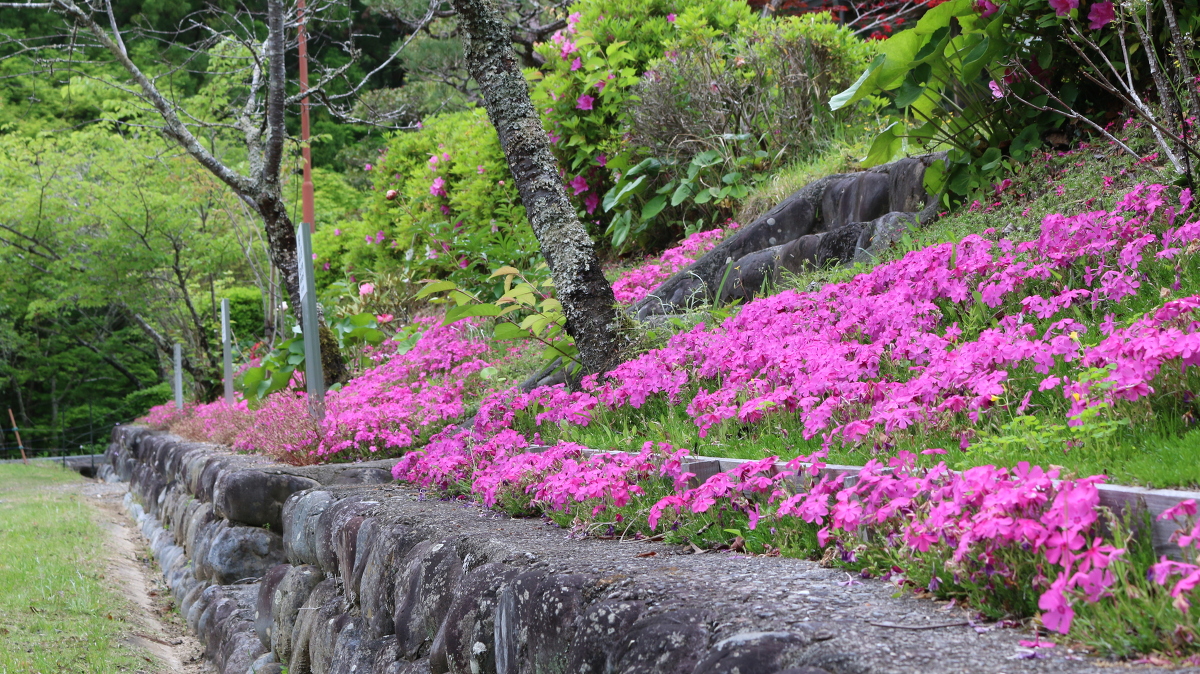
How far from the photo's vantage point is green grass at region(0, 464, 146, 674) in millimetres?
4238

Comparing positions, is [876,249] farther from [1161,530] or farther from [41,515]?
[41,515]

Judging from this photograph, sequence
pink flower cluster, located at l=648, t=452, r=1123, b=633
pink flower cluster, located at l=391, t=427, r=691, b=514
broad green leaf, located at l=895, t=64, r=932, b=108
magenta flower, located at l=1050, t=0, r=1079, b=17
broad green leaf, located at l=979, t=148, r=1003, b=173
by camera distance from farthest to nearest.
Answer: broad green leaf, located at l=895, t=64, r=932, b=108
broad green leaf, located at l=979, t=148, r=1003, b=173
magenta flower, located at l=1050, t=0, r=1079, b=17
pink flower cluster, located at l=391, t=427, r=691, b=514
pink flower cluster, located at l=648, t=452, r=1123, b=633

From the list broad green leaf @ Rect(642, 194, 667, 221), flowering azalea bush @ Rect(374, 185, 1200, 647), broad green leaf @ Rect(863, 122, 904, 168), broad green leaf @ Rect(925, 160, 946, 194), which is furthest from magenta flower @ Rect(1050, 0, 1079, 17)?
broad green leaf @ Rect(642, 194, 667, 221)

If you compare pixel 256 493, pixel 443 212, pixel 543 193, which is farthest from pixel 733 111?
pixel 256 493

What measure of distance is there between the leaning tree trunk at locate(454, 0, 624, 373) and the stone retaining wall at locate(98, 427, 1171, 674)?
3.67 feet

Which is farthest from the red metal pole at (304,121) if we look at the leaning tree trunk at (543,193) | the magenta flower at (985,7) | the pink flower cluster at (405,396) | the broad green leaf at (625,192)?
the magenta flower at (985,7)

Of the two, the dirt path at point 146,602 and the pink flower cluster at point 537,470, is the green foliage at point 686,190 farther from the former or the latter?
the dirt path at point 146,602

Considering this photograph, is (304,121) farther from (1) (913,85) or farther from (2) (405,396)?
(1) (913,85)

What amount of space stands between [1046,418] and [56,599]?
5532 mm

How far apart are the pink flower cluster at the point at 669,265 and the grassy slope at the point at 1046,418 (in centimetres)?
162

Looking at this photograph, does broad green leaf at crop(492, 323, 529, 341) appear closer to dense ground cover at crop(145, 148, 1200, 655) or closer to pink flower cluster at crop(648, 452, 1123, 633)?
dense ground cover at crop(145, 148, 1200, 655)

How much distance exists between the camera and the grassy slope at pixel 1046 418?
1679 millimetres

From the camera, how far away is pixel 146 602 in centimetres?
626

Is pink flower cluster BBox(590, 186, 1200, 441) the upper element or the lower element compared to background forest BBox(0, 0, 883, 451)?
lower
